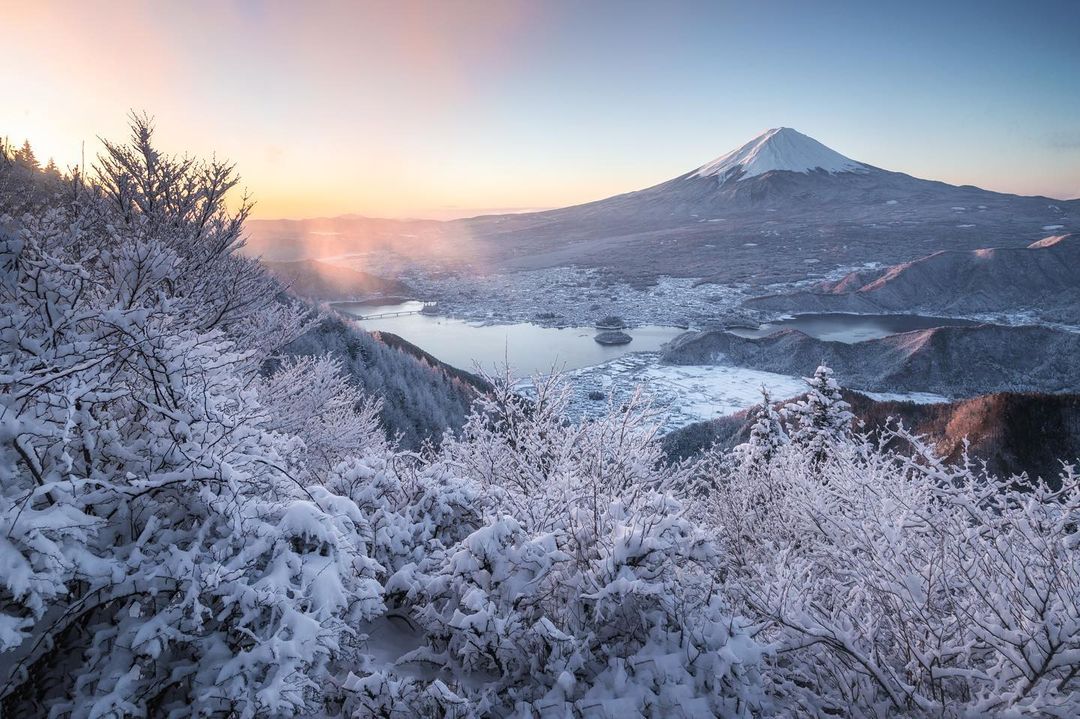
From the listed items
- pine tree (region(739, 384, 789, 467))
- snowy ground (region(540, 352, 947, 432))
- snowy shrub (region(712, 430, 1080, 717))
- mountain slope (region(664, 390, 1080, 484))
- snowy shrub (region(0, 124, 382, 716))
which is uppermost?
snowy shrub (region(0, 124, 382, 716))

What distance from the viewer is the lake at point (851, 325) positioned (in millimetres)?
68188

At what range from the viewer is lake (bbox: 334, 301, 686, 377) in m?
54.2

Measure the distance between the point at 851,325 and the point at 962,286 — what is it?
3443 cm

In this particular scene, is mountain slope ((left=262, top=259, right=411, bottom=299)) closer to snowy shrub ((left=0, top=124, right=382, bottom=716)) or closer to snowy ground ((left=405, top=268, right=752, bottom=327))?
snowy ground ((left=405, top=268, right=752, bottom=327))

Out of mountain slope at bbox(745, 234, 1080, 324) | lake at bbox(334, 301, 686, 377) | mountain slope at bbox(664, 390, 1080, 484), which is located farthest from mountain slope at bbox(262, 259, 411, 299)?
mountain slope at bbox(664, 390, 1080, 484)

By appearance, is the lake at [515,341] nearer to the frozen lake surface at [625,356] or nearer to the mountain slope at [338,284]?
the frozen lake surface at [625,356]

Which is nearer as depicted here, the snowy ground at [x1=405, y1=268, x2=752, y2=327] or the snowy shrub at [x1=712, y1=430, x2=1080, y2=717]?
the snowy shrub at [x1=712, y1=430, x2=1080, y2=717]

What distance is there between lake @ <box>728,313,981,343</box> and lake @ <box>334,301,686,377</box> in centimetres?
1620

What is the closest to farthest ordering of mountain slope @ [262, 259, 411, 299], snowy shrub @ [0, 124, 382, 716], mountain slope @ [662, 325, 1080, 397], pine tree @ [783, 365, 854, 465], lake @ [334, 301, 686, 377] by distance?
snowy shrub @ [0, 124, 382, 716], pine tree @ [783, 365, 854, 465], mountain slope @ [662, 325, 1080, 397], lake @ [334, 301, 686, 377], mountain slope @ [262, 259, 411, 299]

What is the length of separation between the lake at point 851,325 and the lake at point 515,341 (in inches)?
638

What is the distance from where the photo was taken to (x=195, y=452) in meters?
3.37

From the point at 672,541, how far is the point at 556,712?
1.54 metres

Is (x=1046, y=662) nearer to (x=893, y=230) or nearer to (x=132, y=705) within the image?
(x=132, y=705)

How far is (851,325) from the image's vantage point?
247 ft
